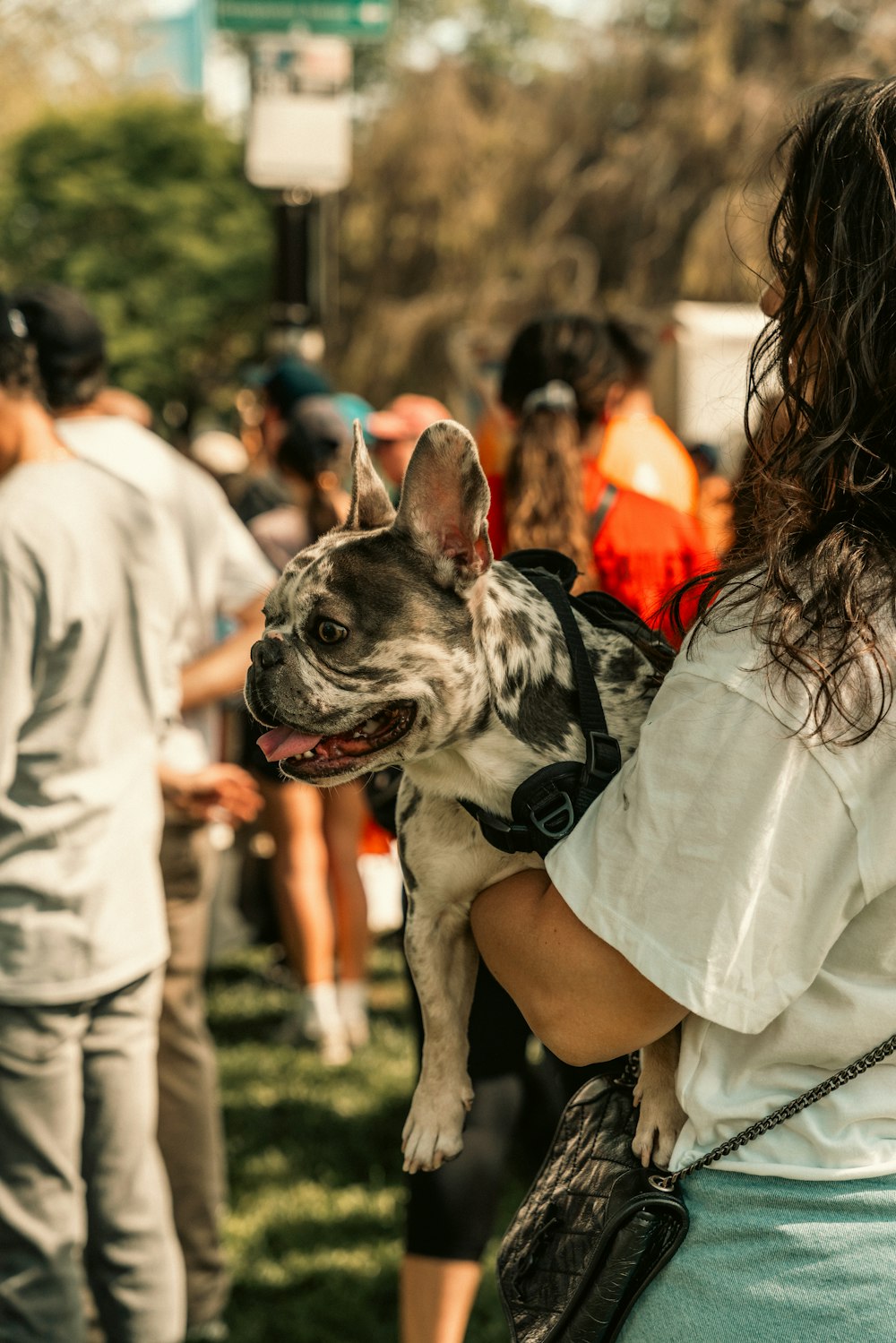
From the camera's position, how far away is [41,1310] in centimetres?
337

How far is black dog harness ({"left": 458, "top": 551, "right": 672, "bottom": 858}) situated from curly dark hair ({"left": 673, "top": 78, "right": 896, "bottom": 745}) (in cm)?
28

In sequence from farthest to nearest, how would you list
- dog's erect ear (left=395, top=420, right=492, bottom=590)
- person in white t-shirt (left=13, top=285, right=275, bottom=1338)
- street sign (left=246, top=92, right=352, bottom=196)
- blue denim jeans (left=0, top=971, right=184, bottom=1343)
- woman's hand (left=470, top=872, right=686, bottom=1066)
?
street sign (left=246, top=92, right=352, bottom=196) < person in white t-shirt (left=13, top=285, right=275, bottom=1338) < blue denim jeans (left=0, top=971, right=184, bottom=1343) < dog's erect ear (left=395, top=420, right=492, bottom=590) < woman's hand (left=470, top=872, right=686, bottom=1066)

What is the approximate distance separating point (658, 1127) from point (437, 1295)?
5.66 feet

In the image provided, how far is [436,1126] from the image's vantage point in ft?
6.93

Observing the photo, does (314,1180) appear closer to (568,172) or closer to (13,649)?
(13,649)

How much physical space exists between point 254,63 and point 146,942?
6.51m

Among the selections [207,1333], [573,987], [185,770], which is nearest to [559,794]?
[573,987]

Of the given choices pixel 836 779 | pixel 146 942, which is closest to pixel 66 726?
pixel 146 942

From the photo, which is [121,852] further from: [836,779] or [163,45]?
[163,45]

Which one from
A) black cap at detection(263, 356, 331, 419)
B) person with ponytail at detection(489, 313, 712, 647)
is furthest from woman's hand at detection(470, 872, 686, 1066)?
black cap at detection(263, 356, 331, 419)

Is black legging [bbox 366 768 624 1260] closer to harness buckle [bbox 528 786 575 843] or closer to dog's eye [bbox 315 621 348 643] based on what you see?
dog's eye [bbox 315 621 348 643]

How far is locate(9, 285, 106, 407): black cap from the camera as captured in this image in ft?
13.0

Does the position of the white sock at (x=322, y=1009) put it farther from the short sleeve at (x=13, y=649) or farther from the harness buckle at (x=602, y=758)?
the harness buckle at (x=602, y=758)

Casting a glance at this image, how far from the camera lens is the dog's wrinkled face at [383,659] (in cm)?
195
